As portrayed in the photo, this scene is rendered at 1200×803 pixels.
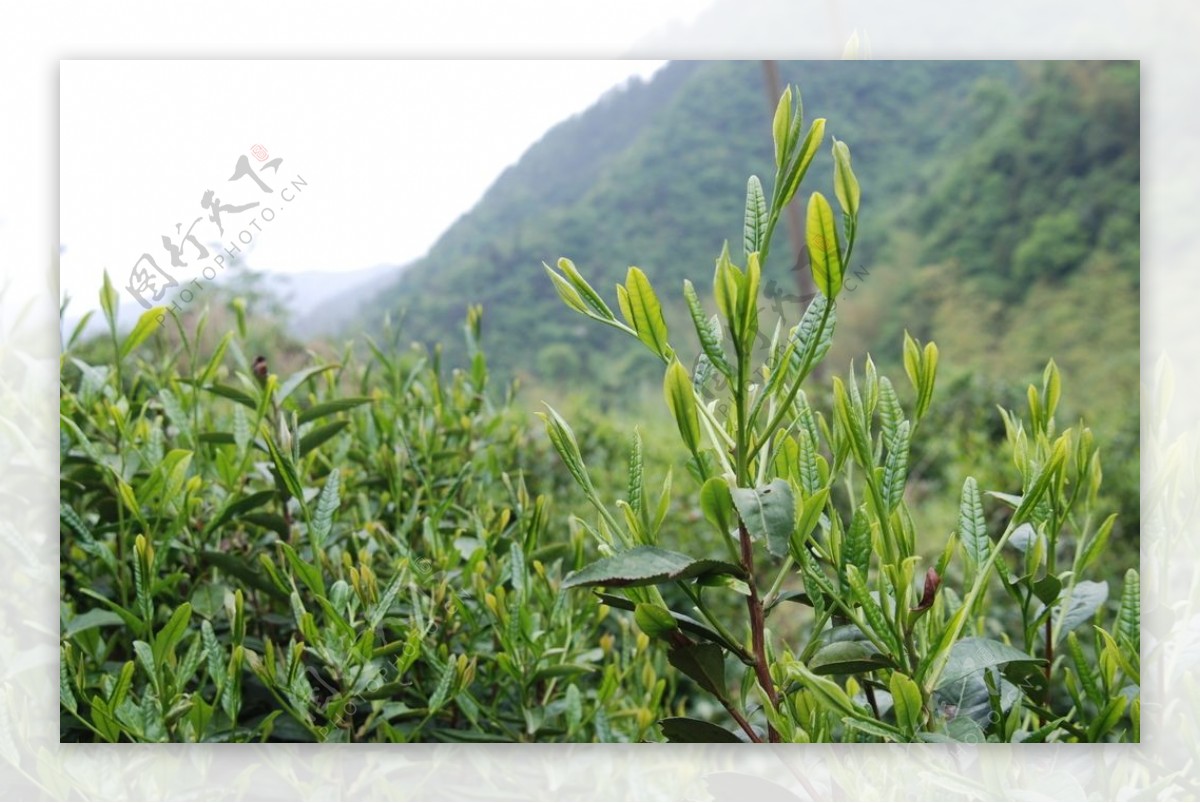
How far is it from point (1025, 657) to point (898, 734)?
5.4 inches

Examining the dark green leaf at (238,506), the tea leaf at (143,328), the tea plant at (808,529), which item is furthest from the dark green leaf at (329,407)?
the tea plant at (808,529)

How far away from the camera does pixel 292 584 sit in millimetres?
1136

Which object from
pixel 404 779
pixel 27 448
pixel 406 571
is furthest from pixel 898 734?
pixel 27 448

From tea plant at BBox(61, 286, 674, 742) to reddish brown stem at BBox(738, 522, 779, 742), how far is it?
47 cm

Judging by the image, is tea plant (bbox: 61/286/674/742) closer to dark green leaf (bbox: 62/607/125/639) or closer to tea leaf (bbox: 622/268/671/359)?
dark green leaf (bbox: 62/607/125/639)

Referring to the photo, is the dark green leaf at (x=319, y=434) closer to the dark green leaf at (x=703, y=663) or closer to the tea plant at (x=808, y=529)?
the tea plant at (x=808, y=529)

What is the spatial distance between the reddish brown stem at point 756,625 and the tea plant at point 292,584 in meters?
0.47

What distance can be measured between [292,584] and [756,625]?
57 cm

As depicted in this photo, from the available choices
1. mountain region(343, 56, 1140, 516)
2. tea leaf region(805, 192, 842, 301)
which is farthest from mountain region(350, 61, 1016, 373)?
tea leaf region(805, 192, 842, 301)

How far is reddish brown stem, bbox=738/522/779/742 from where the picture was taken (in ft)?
2.56

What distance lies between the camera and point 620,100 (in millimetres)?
2250

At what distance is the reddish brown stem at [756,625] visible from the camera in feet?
2.56

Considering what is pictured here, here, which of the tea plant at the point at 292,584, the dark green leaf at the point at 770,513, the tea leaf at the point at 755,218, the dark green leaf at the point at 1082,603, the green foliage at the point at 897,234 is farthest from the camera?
the green foliage at the point at 897,234

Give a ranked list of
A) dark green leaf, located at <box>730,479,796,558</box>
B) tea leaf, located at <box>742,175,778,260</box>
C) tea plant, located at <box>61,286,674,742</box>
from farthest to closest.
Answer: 1. tea plant, located at <box>61,286,674,742</box>
2. tea leaf, located at <box>742,175,778,260</box>
3. dark green leaf, located at <box>730,479,796,558</box>
